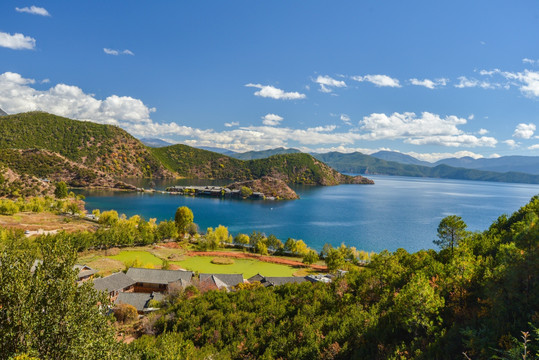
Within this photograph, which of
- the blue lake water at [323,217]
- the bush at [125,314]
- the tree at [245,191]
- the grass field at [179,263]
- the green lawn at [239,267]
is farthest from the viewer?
the tree at [245,191]

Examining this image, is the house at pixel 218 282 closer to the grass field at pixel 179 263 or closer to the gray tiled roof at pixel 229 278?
the gray tiled roof at pixel 229 278

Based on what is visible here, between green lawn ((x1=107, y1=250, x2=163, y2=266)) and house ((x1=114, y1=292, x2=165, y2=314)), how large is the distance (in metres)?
16.6

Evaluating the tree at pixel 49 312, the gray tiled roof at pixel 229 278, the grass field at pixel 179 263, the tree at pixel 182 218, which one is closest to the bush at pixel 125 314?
the gray tiled roof at pixel 229 278

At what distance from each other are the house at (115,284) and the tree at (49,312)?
2627cm

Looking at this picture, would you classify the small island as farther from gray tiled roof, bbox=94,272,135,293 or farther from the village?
gray tiled roof, bbox=94,272,135,293

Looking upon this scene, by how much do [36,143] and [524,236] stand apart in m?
236

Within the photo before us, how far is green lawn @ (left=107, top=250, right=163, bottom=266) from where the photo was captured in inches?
2086

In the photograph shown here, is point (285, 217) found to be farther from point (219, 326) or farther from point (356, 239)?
point (219, 326)

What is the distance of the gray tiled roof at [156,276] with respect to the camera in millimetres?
40156

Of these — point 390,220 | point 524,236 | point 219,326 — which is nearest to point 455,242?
point 524,236

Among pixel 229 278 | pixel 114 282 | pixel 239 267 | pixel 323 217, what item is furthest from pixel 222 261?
pixel 323 217

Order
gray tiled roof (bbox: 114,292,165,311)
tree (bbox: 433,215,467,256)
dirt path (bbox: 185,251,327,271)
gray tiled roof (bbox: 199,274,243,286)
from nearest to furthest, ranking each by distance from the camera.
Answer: gray tiled roof (bbox: 114,292,165,311) → tree (bbox: 433,215,467,256) → gray tiled roof (bbox: 199,274,243,286) → dirt path (bbox: 185,251,327,271)

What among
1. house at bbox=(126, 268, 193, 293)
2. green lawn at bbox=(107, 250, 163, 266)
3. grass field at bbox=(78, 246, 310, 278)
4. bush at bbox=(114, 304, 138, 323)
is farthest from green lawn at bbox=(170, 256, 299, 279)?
bush at bbox=(114, 304, 138, 323)

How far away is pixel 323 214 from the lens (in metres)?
115
